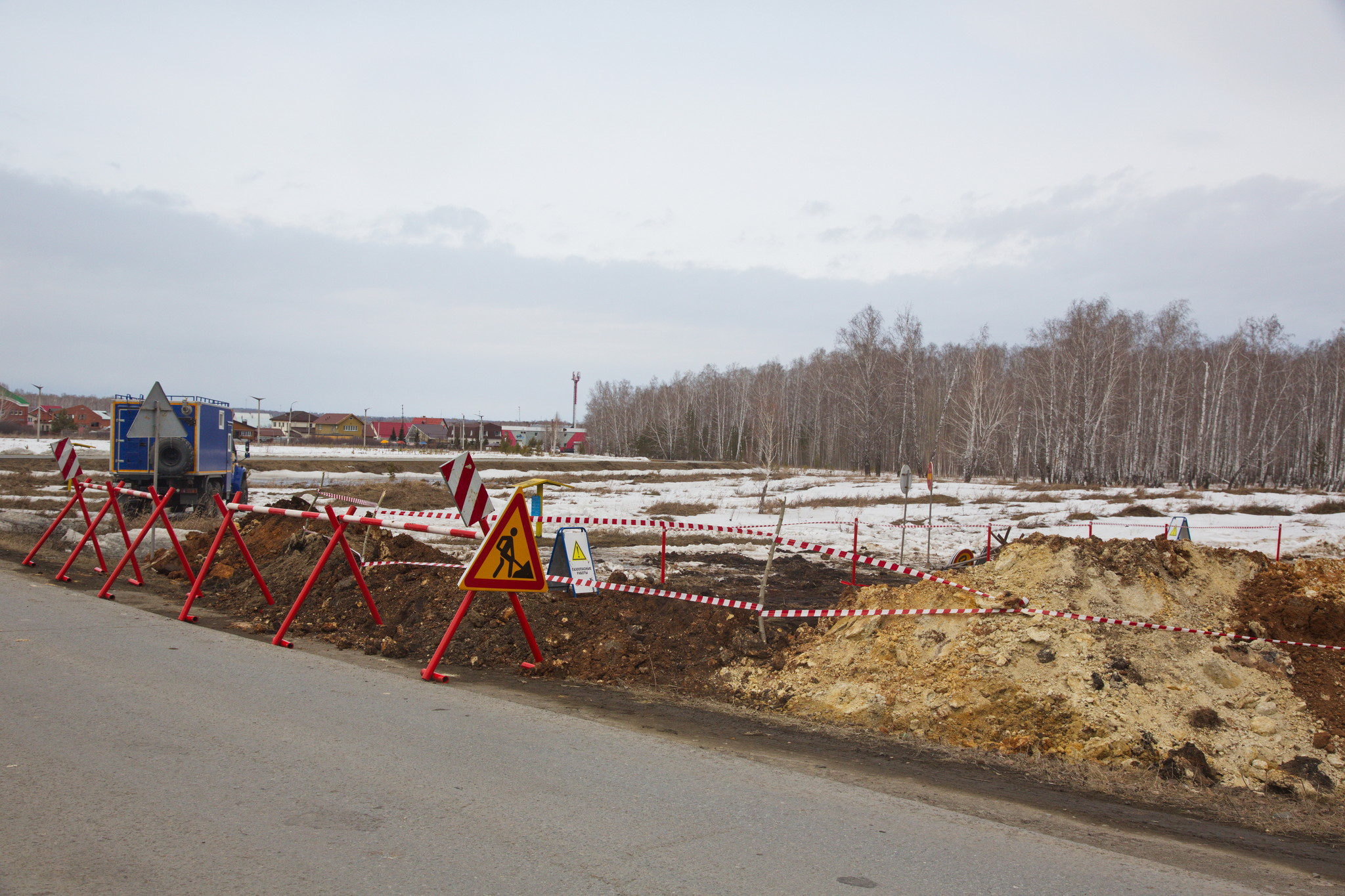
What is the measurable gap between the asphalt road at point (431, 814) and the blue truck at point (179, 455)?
17.1 metres

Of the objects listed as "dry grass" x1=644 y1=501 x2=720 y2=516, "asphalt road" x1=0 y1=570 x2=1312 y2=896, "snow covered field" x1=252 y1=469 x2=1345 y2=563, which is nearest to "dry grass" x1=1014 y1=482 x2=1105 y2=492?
"snow covered field" x1=252 y1=469 x2=1345 y2=563

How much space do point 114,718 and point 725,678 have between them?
5.48 m

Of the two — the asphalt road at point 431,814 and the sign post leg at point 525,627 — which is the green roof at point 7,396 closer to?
the asphalt road at point 431,814

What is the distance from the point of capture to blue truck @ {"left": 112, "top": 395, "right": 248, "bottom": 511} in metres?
22.5

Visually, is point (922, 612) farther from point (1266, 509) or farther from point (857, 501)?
point (1266, 509)

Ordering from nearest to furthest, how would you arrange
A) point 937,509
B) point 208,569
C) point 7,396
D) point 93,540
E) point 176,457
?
1. point 208,569
2. point 93,540
3. point 176,457
4. point 937,509
5. point 7,396

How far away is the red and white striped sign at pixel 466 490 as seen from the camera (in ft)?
27.5

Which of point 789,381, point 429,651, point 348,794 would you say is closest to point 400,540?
point 429,651

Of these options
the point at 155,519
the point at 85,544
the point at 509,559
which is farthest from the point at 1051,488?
the point at 85,544

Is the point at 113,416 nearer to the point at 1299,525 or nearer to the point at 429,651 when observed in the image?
the point at 429,651

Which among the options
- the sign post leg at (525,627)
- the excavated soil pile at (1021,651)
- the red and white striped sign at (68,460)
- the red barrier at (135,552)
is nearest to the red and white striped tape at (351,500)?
the red barrier at (135,552)

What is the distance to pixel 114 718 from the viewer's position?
6309 mm

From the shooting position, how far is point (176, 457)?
22.7 m

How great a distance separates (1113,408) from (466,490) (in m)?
59.3
